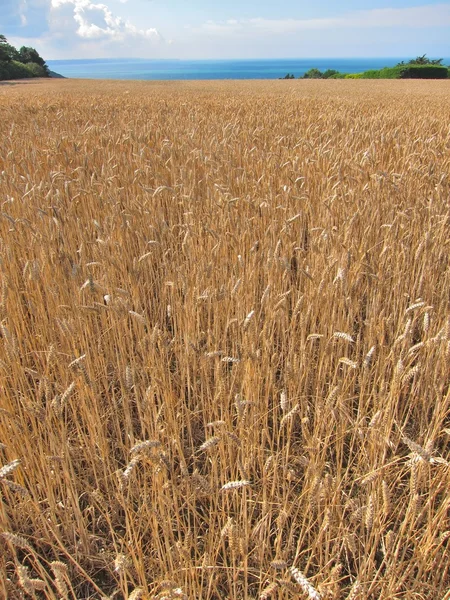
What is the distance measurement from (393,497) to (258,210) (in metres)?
1.92

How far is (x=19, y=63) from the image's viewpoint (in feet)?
111

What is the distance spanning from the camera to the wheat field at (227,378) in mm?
1118

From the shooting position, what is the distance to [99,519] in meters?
1.34

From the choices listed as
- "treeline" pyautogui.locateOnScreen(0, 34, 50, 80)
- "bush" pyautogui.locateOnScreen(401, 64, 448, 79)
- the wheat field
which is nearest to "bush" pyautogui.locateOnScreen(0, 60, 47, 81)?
"treeline" pyautogui.locateOnScreen(0, 34, 50, 80)

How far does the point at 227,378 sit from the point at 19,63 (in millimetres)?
39369

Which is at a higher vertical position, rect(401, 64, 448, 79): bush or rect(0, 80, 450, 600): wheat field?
rect(401, 64, 448, 79): bush

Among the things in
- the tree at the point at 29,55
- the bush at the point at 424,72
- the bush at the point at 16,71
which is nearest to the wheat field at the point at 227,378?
the bush at the point at 16,71

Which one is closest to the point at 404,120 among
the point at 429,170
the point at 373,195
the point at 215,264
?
the point at 429,170

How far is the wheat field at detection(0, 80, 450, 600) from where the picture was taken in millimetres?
1118

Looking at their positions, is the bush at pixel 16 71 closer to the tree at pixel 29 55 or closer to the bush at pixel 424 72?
the tree at pixel 29 55

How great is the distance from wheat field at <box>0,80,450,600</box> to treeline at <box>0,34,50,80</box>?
31807 mm

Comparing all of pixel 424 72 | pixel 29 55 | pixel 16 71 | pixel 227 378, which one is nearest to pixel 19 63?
pixel 16 71

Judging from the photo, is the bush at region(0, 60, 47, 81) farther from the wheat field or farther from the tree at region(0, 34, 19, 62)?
the wheat field

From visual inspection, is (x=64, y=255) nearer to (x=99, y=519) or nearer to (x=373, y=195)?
(x=99, y=519)
